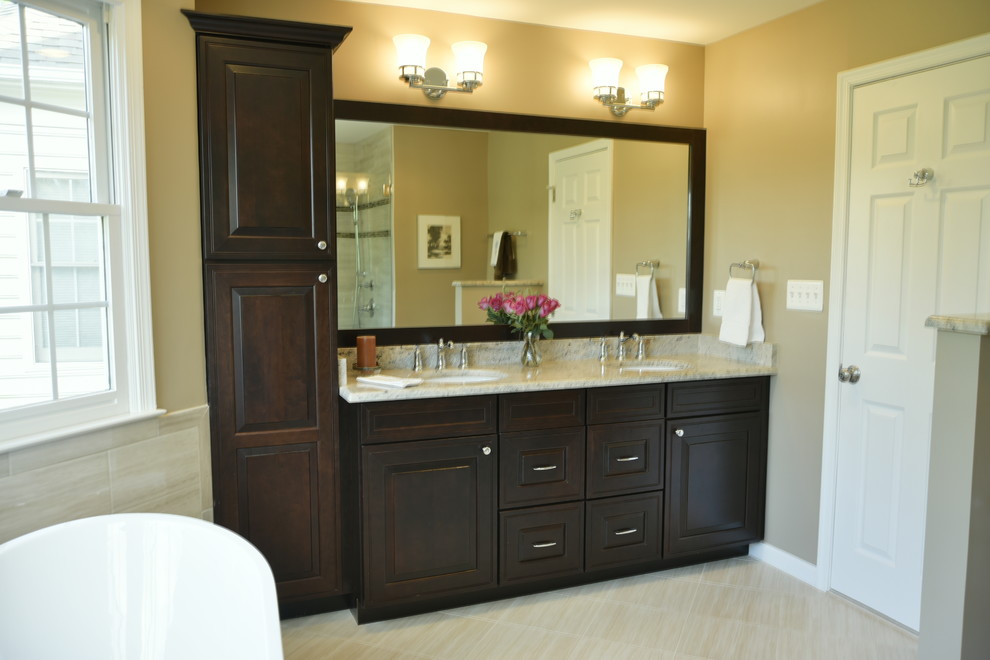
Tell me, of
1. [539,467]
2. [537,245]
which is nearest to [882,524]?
[539,467]

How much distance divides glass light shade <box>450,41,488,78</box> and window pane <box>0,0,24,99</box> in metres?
1.65

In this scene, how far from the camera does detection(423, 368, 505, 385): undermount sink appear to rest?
303 centimetres

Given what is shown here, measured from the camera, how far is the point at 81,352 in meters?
2.25

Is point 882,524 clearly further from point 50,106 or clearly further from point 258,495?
point 50,106

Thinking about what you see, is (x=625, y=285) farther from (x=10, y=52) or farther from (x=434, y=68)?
(x=10, y=52)

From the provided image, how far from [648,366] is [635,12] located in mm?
1552

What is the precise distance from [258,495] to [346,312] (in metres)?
0.81

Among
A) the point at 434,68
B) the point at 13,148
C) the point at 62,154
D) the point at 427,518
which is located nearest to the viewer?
the point at 13,148

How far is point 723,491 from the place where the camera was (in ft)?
11.0

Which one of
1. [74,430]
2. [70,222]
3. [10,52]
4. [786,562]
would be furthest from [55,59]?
[786,562]

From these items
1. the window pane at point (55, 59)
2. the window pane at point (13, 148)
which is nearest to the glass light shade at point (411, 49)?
the window pane at point (55, 59)

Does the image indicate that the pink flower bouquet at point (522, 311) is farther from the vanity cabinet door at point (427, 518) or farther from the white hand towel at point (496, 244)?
the vanity cabinet door at point (427, 518)

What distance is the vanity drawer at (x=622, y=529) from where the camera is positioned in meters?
3.11

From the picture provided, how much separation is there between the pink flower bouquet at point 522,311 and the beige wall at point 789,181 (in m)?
0.95
